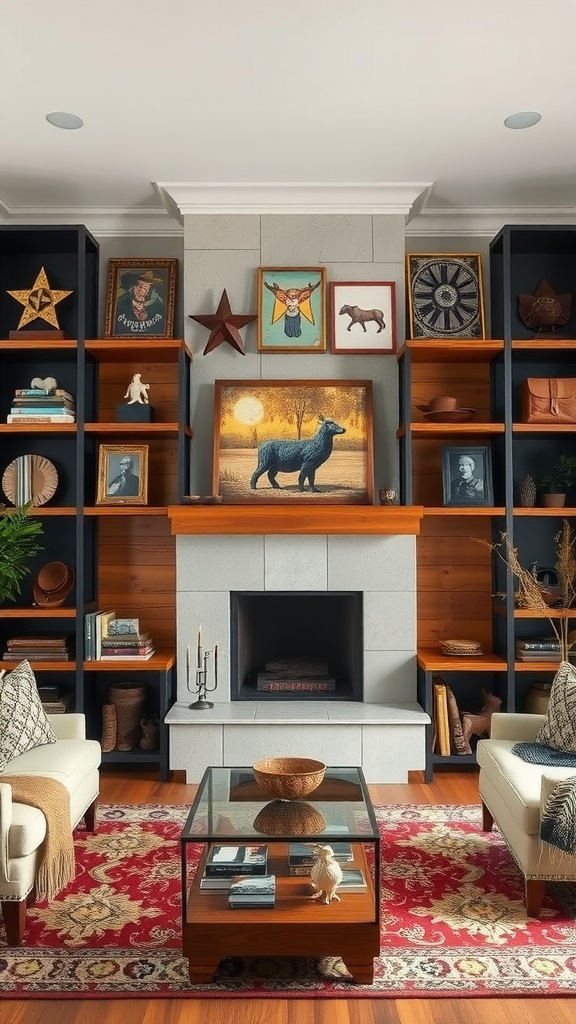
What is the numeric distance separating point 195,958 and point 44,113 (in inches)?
130

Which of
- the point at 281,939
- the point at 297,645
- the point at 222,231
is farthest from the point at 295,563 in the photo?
the point at 281,939

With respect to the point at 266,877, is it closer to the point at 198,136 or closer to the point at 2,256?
the point at 198,136

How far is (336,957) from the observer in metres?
2.43

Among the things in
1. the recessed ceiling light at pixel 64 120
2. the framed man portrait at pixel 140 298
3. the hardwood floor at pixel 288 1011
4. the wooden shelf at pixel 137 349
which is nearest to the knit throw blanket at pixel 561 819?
the hardwood floor at pixel 288 1011

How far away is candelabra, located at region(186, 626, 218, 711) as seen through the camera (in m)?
4.32

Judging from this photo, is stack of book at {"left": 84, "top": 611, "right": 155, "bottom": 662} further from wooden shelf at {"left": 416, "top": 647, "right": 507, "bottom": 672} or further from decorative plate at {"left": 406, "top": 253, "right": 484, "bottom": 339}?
decorative plate at {"left": 406, "top": 253, "right": 484, "bottom": 339}

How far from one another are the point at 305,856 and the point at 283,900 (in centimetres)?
20

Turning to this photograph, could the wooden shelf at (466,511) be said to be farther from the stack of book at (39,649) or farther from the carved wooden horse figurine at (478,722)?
the stack of book at (39,649)

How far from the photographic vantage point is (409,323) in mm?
4547

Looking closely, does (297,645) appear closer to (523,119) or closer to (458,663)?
(458,663)

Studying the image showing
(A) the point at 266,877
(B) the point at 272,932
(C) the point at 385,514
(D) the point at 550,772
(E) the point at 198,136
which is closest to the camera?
(B) the point at 272,932

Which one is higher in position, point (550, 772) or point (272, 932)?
point (550, 772)

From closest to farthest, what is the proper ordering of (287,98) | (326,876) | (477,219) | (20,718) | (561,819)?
1. (326,876)
2. (561,819)
3. (20,718)
4. (287,98)
5. (477,219)

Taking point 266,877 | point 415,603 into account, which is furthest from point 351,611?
point 266,877
